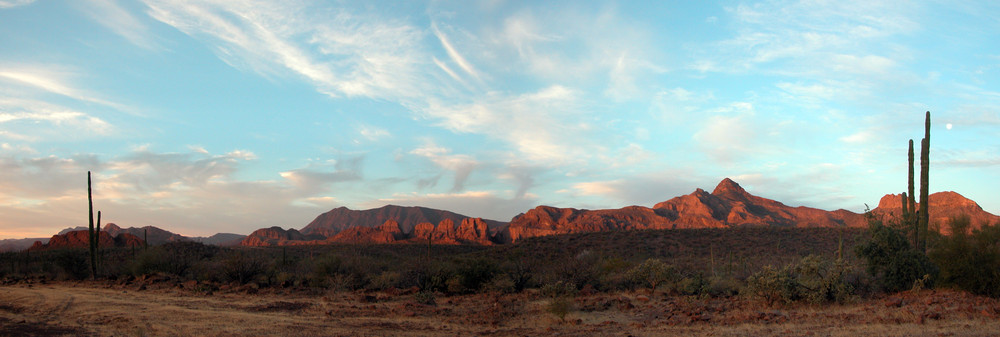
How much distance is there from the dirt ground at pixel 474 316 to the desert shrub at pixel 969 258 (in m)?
0.82

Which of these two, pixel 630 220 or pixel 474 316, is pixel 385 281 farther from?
pixel 630 220

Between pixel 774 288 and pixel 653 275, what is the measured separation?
728 cm

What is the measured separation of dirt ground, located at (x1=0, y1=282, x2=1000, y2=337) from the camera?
1331 cm

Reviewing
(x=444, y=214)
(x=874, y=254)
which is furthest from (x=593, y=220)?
(x=874, y=254)

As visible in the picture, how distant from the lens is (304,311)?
18016 mm

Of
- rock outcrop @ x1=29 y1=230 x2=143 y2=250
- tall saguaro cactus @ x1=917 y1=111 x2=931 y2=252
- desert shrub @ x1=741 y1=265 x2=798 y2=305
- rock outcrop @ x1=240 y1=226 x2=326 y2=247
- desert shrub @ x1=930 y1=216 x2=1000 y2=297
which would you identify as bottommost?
rock outcrop @ x1=240 y1=226 x2=326 y2=247

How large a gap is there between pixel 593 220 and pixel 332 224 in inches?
4024

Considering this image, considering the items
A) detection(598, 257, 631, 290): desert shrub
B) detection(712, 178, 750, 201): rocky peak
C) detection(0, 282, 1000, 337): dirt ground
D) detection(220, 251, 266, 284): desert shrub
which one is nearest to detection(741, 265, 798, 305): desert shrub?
detection(0, 282, 1000, 337): dirt ground

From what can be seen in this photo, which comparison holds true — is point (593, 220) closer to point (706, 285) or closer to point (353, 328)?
point (706, 285)

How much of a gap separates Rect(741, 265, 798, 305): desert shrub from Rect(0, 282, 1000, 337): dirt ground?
467 mm

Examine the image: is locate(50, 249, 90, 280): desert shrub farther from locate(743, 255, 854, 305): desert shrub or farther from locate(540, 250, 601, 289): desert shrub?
locate(743, 255, 854, 305): desert shrub

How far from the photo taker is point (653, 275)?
24.6 meters

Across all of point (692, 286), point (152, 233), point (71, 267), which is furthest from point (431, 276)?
point (152, 233)

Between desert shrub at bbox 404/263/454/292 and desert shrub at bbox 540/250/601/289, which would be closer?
desert shrub at bbox 540/250/601/289
